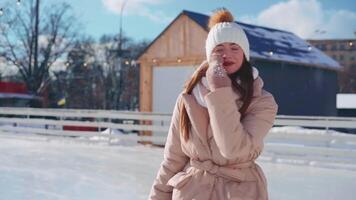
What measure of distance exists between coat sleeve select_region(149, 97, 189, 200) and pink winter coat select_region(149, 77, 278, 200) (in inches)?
2.4

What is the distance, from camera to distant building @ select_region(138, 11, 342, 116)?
1411cm

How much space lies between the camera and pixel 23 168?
8.73 metres

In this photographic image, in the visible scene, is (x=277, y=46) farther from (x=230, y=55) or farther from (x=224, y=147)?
(x=224, y=147)

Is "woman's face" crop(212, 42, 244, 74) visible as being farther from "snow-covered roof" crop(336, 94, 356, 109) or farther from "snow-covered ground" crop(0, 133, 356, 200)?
"snow-covered roof" crop(336, 94, 356, 109)

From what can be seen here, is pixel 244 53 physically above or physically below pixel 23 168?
above

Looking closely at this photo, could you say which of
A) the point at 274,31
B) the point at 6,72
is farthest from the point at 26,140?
the point at 6,72

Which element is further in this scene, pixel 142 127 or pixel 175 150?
pixel 142 127

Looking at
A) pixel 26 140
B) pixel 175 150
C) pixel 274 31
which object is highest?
pixel 274 31

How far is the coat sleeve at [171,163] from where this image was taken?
2.11 meters

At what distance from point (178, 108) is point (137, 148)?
34.3 feet

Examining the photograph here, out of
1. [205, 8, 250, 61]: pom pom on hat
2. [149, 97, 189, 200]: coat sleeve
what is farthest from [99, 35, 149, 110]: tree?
[205, 8, 250, 61]: pom pom on hat

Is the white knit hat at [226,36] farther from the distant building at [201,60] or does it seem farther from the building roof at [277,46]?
the building roof at [277,46]

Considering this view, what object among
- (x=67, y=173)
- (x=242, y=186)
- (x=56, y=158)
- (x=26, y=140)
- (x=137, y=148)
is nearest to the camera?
(x=242, y=186)

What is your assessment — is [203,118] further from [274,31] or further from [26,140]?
[274,31]
